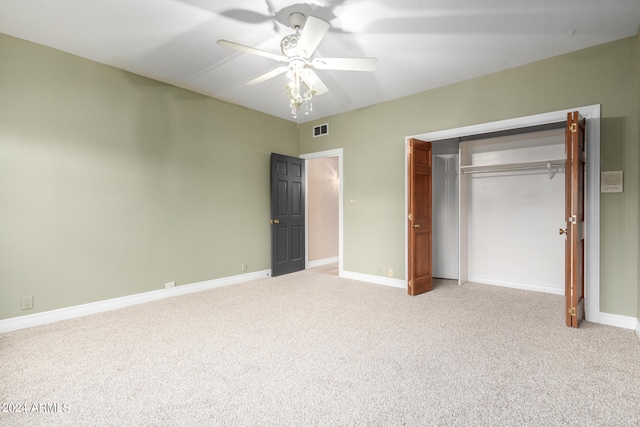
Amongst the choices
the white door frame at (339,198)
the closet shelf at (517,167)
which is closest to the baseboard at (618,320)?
the closet shelf at (517,167)

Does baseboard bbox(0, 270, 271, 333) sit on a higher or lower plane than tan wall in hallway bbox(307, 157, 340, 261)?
lower

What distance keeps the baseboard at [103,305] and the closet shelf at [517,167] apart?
13.8 ft

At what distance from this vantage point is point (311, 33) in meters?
2.41

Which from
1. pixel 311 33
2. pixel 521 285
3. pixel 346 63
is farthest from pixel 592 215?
pixel 311 33

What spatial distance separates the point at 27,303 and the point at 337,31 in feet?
13.7

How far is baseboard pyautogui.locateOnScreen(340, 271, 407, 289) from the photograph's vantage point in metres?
4.90

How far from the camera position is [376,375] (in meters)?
2.28

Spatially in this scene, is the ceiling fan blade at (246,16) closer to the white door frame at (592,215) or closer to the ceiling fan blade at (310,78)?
the ceiling fan blade at (310,78)

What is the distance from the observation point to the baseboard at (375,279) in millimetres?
4896

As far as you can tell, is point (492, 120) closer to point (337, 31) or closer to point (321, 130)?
point (337, 31)

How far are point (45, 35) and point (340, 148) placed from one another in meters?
4.01

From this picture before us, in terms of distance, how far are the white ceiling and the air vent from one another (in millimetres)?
1659

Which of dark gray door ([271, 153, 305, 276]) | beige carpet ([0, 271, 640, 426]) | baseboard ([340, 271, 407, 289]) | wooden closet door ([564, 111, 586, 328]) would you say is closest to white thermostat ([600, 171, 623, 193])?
wooden closet door ([564, 111, 586, 328])

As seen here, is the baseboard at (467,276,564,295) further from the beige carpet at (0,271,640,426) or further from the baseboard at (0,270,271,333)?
the baseboard at (0,270,271,333)
